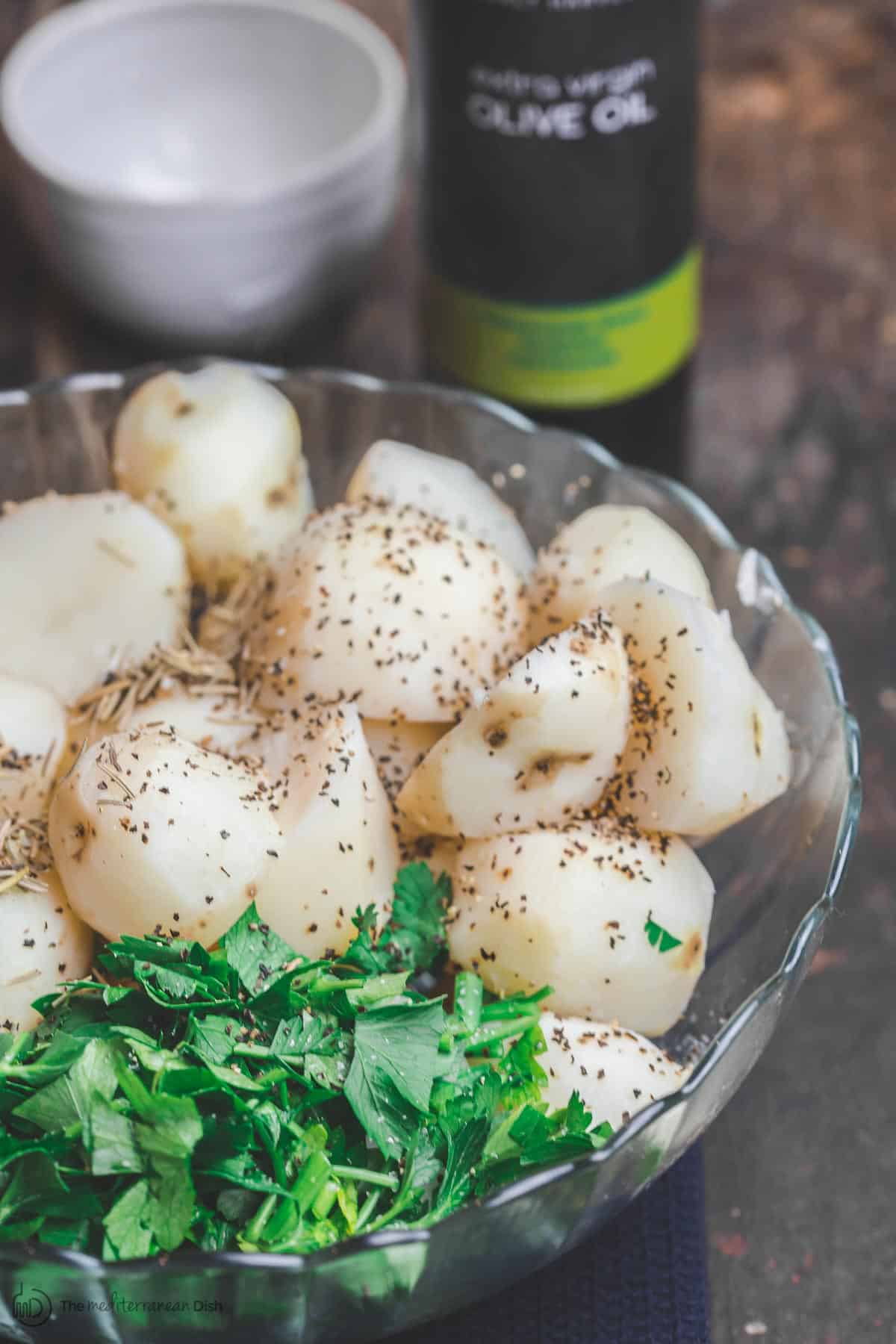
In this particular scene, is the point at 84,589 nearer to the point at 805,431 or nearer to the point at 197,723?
the point at 197,723

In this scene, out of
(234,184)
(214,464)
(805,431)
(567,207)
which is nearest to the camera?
(214,464)

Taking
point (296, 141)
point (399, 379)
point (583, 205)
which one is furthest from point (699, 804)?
point (296, 141)

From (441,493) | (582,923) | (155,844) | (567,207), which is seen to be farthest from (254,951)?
(567,207)

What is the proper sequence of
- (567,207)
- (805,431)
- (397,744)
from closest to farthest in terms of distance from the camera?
(397,744), (567,207), (805,431)

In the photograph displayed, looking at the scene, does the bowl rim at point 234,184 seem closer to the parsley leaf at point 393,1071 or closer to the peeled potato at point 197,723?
the peeled potato at point 197,723

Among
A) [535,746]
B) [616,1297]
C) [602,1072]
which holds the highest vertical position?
[535,746]

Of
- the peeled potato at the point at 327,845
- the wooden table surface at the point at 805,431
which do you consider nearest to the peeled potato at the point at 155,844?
the peeled potato at the point at 327,845
